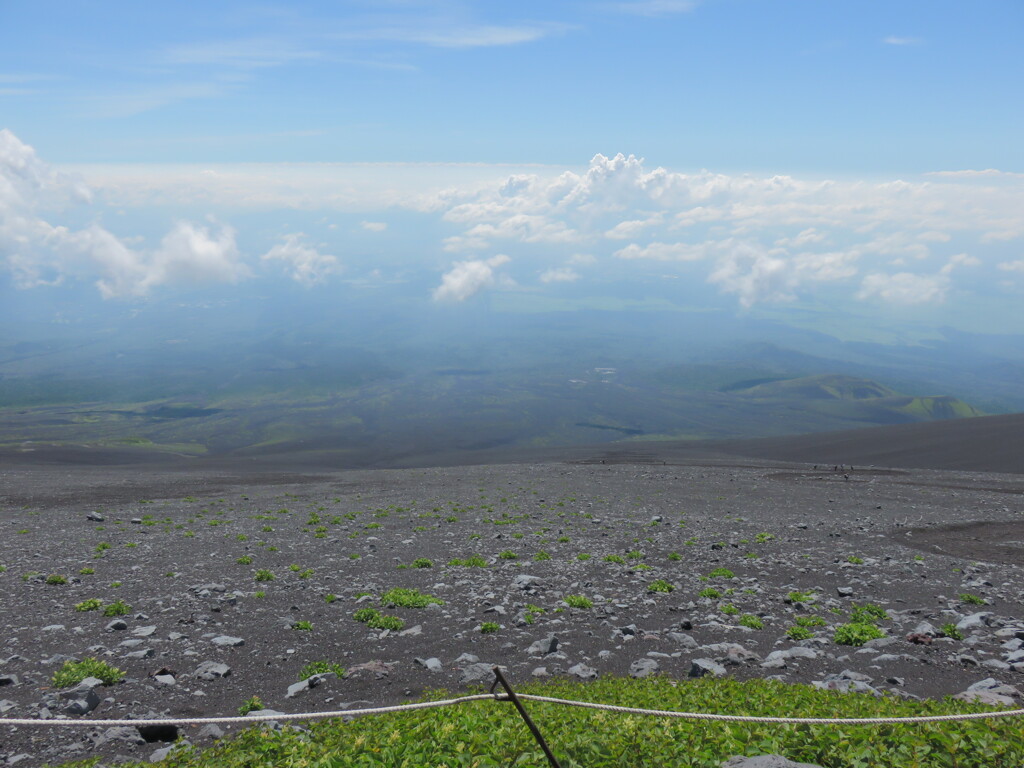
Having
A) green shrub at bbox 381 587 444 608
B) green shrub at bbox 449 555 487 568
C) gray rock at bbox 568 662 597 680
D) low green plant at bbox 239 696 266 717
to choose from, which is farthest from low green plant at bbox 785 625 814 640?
low green plant at bbox 239 696 266 717

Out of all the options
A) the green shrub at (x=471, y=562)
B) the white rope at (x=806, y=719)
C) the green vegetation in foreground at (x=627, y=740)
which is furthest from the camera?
the green shrub at (x=471, y=562)

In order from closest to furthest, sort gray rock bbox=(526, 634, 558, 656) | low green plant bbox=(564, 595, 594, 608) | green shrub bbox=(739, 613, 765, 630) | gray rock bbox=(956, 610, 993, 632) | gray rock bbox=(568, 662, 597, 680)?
gray rock bbox=(568, 662, 597, 680), gray rock bbox=(526, 634, 558, 656), gray rock bbox=(956, 610, 993, 632), green shrub bbox=(739, 613, 765, 630), low green plant bbox=(564, 595, 594, 608)

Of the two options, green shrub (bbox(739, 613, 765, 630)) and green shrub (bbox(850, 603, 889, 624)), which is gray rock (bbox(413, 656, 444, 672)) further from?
green shrub (bbox(850, 603, 889, 624))

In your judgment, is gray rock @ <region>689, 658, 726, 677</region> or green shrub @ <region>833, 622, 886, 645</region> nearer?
gray rock @ <region>689, 658, 726, 677</region>

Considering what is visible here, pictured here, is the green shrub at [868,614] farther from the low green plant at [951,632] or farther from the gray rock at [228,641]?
the gray rock at [228,641]

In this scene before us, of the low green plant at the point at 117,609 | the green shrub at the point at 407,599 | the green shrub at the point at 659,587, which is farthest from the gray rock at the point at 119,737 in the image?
the green shrub at the point at 659,587

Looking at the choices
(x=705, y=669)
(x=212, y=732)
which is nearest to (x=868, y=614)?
A: (x=705, y=669)

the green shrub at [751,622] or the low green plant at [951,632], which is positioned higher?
the low green plant at [951,632]
